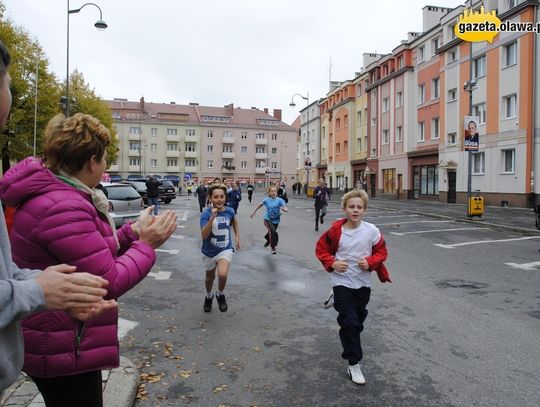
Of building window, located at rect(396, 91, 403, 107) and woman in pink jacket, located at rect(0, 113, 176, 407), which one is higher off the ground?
A: building window, located at rect(396, 91, 403, 107)

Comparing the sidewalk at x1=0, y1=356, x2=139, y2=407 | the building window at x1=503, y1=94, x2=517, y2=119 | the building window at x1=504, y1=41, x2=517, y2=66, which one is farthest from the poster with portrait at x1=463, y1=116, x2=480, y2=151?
the sidewalk at x1=0, y1=356, x2=139, y2=407

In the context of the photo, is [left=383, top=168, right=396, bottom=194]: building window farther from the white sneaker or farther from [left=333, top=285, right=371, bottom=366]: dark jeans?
the white sneaker

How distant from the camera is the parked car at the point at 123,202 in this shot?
536 inches

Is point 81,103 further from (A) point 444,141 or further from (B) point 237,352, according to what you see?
(B) point 237,352

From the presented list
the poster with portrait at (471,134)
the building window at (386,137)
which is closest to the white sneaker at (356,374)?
the poster with portrait at (471,134)

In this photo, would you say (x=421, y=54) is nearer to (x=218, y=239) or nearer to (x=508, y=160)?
(x=508, y=160)

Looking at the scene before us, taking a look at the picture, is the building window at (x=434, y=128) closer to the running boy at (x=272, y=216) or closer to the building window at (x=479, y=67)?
the building window at (x=479, y=67)

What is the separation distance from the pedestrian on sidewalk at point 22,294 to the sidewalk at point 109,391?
1.92 m

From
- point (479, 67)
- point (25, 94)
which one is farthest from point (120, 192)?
point (479, 67)

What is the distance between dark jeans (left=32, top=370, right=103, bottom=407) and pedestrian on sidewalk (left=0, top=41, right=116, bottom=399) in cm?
52

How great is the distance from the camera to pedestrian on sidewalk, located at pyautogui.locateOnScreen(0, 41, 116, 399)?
55.9 inches

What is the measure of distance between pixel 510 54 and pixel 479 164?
6.78 m

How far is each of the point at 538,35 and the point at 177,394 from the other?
29.0 meters

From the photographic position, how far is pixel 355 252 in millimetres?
4262
